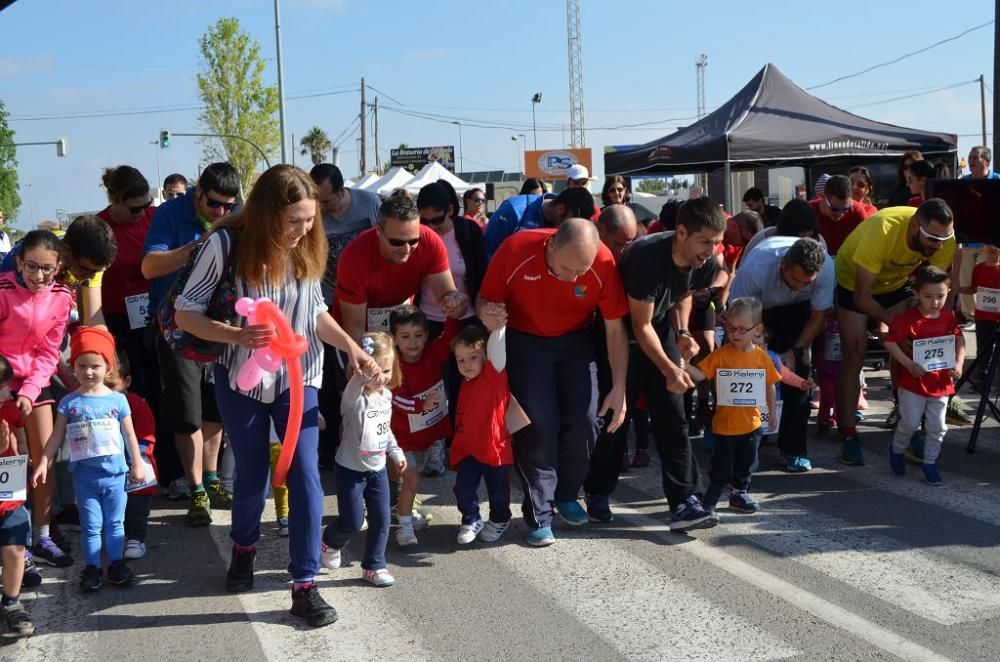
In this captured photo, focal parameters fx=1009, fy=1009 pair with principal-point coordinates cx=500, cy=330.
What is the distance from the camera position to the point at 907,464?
Result: 23.3 ft

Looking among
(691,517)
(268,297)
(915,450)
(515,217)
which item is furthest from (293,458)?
(915,450)

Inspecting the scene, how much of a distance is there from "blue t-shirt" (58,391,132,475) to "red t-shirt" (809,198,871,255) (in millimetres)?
6315

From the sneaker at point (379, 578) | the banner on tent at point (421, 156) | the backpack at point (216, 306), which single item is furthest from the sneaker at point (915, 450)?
the banner on tent at point (421, 156)

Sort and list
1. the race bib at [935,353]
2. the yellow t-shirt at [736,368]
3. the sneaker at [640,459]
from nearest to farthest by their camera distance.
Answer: the yellow t-shirt at [736,368]
the race bib at [935,353]
the sneaker at [640,459]

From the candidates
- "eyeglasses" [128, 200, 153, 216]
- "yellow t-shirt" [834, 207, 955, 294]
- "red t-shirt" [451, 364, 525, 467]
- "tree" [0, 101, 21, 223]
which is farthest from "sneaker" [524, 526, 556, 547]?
"tree" [0, 101, 21, 223]

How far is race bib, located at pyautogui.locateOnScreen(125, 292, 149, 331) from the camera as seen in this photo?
6.50 m

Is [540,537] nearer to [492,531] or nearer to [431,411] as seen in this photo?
[492,531]

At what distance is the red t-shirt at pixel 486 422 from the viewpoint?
18.0ft

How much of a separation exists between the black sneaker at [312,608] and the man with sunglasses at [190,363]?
1.64 metres

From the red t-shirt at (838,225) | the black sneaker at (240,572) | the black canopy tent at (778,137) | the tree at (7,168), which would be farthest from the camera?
the tree at (7,168)

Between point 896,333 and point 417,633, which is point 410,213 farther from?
point 896,333

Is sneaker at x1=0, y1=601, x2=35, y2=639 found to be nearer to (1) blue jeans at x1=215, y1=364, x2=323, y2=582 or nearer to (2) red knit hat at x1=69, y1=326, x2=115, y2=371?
(1) blue jeans at x1=215, y1=364, x2=323, y2=582

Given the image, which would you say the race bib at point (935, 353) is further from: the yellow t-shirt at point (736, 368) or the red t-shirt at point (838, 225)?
the red t-shirt at point (838, 225)

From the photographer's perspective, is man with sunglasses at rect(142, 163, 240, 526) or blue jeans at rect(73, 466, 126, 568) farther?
man with sunglasses at rect(142, 163, 240, 526)
